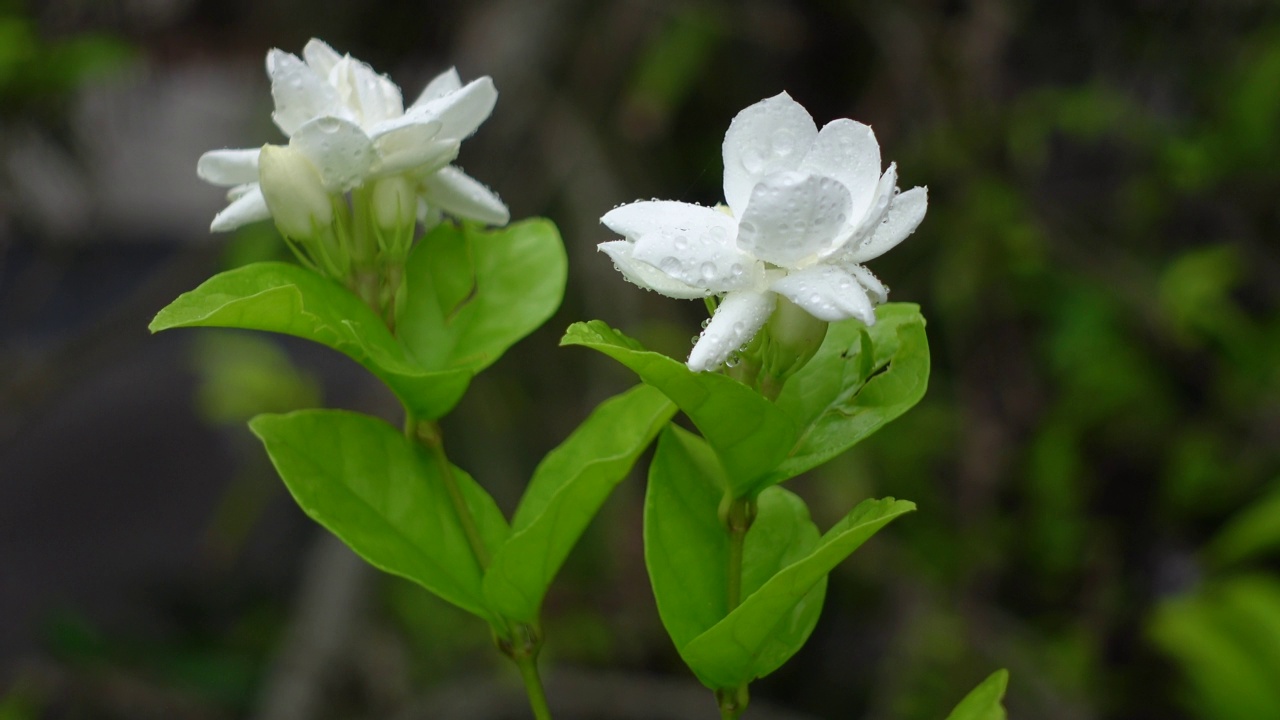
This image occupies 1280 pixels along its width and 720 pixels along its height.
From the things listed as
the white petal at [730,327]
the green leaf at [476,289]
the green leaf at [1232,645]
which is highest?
the white petal at [730,327]

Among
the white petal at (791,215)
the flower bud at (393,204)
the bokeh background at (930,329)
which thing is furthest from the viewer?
the bokeh background at (930,329)

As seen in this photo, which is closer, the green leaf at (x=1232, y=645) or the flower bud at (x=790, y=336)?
the flower bud at (x=790, y=336)

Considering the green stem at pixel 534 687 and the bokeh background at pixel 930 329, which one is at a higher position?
the green stem at pixel 534 687

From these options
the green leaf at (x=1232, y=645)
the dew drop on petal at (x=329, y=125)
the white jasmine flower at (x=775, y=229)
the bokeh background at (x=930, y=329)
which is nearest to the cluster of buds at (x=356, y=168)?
the dew drop on petal at (x=329, y=125)

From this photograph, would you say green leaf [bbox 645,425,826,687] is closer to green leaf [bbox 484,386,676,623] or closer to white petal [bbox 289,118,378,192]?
green leaf [bbox 484,386,676,623]

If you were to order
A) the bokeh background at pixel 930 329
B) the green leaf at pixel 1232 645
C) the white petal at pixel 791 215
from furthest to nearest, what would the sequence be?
the bokeh background at pixel 930 329 < the green leaf at pixel 1232 645 < the white petal at pixel 791 215

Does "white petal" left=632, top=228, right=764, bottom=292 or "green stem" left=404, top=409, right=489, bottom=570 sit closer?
"white petal" left=632, top=228, right=764, bottom=292

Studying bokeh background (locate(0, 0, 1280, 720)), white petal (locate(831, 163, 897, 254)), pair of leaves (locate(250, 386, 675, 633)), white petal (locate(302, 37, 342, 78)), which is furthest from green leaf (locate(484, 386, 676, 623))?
bokeh background (locate(0, 0, 1280, 720))

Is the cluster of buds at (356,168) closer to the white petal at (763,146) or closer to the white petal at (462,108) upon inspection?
the white petal at (462,108)
